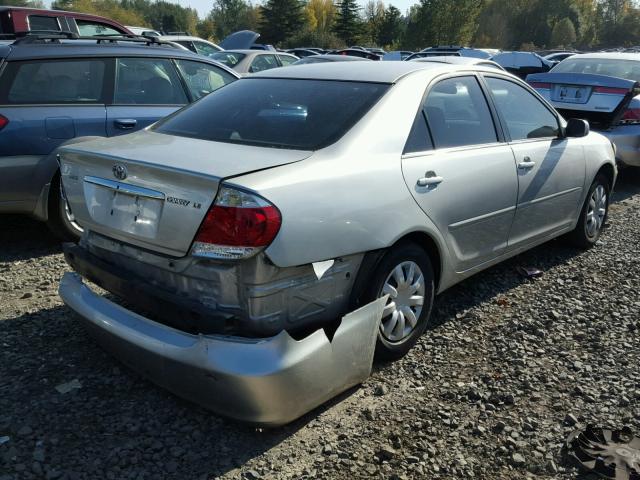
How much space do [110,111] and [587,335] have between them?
414 cm

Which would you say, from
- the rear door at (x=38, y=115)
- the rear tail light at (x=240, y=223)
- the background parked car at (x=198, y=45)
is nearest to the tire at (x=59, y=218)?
the rear door at (x=38, y=115)

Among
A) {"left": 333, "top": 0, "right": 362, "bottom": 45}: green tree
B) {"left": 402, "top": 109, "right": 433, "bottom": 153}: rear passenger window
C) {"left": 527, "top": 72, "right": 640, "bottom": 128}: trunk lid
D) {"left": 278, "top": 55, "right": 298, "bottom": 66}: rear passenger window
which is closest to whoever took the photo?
{"left": 402, "top": 109, "right": 433, "bottom": 153}: rear passenger window

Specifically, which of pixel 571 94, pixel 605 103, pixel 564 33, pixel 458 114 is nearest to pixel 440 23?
pixel 564 33

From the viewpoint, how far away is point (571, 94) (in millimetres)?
7711

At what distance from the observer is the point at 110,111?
528 cm

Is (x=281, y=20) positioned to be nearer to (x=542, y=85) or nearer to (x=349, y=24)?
(x=349, y=24)

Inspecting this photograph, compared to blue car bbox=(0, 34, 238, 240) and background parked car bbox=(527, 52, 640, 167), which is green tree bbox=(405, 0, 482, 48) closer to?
background parked car bbox=(527, 52, 640, 167)

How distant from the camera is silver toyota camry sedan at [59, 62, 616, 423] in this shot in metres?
2.57

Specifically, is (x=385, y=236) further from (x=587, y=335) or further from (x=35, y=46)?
(x=35, y=46)

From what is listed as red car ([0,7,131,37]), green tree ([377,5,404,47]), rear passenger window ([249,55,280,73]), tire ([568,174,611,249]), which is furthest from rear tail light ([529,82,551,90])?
green tree ([377,5,404,47])

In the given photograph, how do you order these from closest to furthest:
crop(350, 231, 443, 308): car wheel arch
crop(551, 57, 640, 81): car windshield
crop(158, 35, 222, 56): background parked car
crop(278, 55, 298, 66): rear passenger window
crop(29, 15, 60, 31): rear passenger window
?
crop(350, 231, 443, 308): car wheel arch → crop(551, 57, 640, 81): car windshield → crop(29, 15, 60, 31): rear passenger window → crop(278, 55, 298, 66): rear passenger window → crop(158, 35, 222, 56): background parked car

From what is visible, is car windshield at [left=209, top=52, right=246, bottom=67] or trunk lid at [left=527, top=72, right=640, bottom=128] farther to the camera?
car windshield at [left=209, top=52, right=246, bottom=67]

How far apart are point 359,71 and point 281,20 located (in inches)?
2544

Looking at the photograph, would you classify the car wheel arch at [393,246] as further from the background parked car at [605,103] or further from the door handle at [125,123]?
the background parked car at [605,103]
